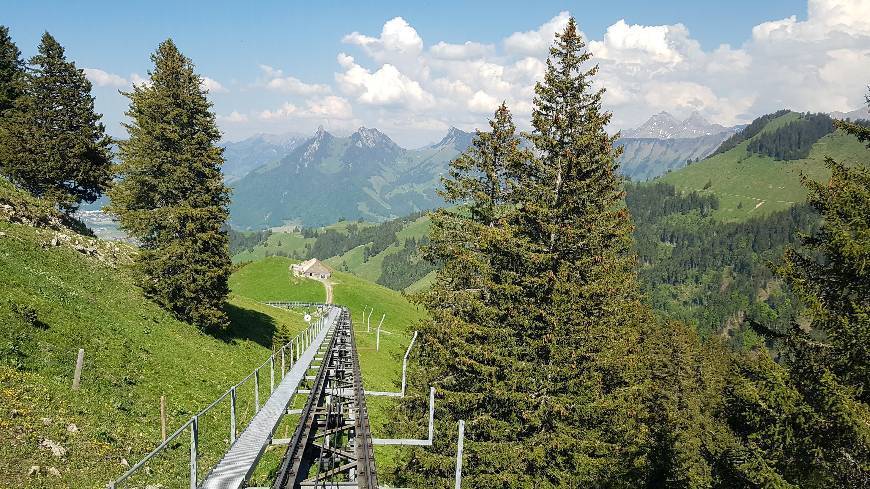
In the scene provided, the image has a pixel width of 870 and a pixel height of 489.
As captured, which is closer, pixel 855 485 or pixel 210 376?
pixel 855 485

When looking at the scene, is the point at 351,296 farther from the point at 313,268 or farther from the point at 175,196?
the point at 175,196

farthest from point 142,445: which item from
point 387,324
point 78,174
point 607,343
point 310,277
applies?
point 310,277

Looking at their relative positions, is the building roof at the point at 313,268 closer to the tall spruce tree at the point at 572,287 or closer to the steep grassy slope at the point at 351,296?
the steep grassy slope at the point at 351,296

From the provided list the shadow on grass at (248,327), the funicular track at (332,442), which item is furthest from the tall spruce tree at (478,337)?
the shadow on grass at (248,327)

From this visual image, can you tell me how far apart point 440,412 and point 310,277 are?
381 ft

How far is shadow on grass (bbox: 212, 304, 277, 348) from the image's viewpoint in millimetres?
39938

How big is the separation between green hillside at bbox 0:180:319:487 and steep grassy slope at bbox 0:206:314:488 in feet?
0.18

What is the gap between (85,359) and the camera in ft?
69.4

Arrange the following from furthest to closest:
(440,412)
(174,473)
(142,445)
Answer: (440,412), (142,445), (174,473)

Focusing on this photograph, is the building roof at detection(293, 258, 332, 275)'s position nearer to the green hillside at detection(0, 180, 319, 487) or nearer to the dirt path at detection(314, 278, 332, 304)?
the dirt path at detection(314, 278, 332, 304)

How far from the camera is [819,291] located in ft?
43.0

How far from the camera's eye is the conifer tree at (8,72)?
48281mm

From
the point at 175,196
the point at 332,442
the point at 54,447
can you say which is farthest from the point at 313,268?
the point at 54,447

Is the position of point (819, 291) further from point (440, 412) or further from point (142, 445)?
point (142, 445)
